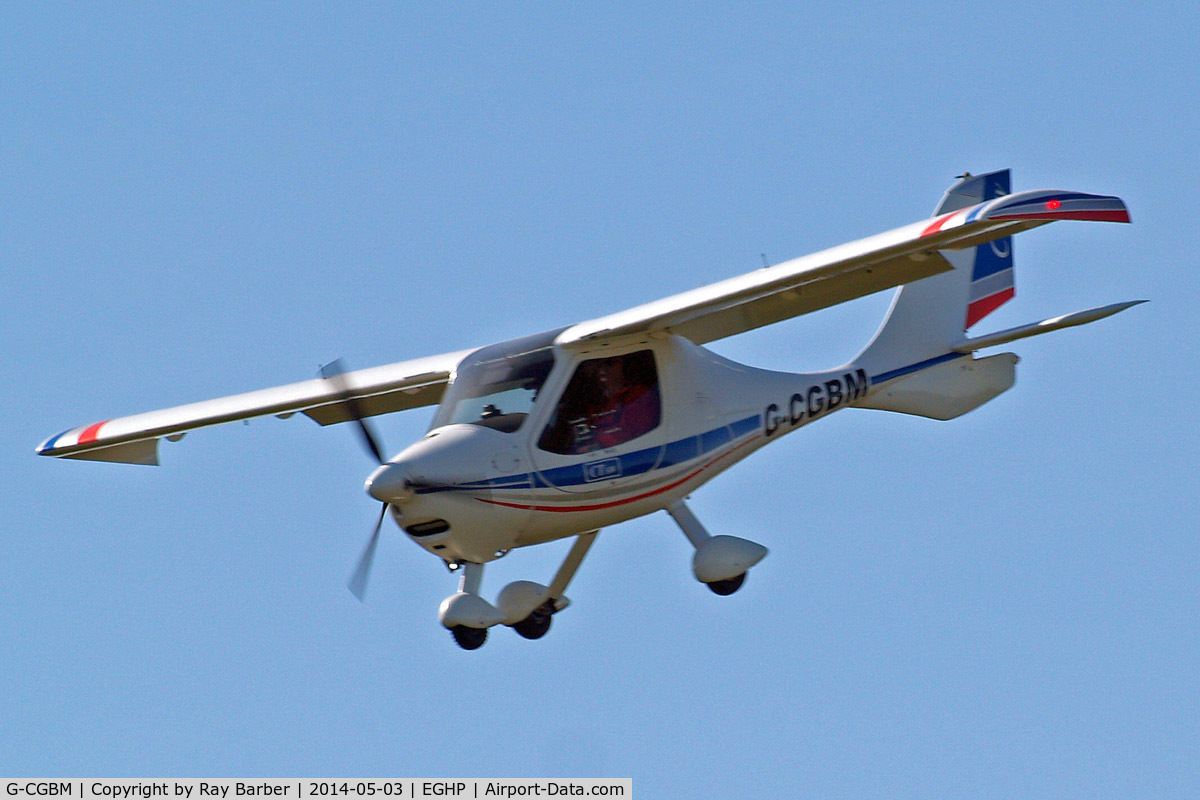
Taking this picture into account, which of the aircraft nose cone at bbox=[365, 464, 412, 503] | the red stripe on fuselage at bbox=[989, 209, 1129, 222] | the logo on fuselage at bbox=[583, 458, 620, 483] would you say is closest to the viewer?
the red stripe on fuselage at bbox=[989, 209, 1129, 222]

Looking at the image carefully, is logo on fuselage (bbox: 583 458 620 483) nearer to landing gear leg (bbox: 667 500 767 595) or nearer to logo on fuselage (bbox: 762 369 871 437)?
landing gear leg (bbox: 667 500 767 595)

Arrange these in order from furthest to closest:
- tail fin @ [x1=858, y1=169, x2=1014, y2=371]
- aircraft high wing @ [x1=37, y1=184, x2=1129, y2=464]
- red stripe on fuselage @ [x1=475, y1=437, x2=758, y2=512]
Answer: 1. tail fin @ [x1=858, y1=169, x2=1014, y2=371]
2. red stripe on fuselage @ [x1=475, y1=437, x2=758, y2=512]
3. aircraft high wing @ [x1=37, y1=184, x2=1129, y2=464]

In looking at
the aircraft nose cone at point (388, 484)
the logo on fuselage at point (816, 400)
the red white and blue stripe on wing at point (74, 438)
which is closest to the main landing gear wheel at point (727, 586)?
the logo on fuselage at point (816, 400)

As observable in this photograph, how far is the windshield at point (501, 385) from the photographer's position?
16.0 metres

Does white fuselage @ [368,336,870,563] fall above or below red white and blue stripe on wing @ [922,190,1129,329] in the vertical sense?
below

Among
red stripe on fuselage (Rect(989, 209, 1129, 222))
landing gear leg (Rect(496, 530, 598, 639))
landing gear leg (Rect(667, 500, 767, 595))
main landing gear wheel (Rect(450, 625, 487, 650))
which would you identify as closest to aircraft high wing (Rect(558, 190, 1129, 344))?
red stripe on fuselage (Rect(989, 209, 1129, 222))

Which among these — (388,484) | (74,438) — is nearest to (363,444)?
(388,484)

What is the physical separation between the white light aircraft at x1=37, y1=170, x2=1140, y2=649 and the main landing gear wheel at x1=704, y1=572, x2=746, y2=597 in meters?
0.02

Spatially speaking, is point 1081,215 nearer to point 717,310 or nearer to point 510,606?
point 717,310

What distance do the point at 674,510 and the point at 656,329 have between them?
1.69 m

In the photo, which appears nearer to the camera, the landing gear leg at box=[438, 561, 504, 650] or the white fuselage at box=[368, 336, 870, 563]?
the white fuselage at box=[368, 336, 870, 563]

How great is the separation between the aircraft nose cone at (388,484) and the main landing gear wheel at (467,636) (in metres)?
1.45

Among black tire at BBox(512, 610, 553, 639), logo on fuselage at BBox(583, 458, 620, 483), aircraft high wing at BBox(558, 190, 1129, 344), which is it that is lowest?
black tire at BBox(512, 610, 553, 639)

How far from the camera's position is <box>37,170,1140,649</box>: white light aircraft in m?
15.2
